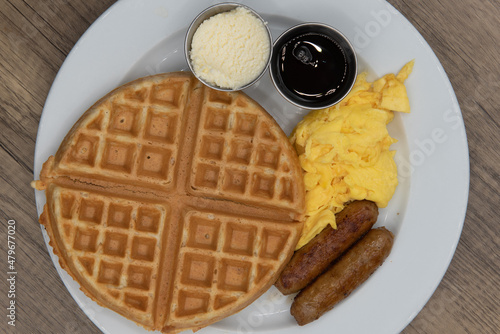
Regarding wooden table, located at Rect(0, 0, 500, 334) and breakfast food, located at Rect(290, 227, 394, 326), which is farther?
wooden table, located at Rect(0, 0, 500, 334)

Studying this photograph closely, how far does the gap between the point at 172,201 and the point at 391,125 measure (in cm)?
159

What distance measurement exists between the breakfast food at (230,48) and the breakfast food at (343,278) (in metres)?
1.29

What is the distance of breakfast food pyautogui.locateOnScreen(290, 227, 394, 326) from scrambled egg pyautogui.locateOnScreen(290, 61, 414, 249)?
0.79 ft

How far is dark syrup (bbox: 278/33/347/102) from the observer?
258 cm

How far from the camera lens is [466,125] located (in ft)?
9.71

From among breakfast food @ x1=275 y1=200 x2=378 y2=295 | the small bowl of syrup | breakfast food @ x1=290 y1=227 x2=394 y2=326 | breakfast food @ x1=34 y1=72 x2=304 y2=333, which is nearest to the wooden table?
breakfast food @ x1=34 y1=72 x2=304 y2=333

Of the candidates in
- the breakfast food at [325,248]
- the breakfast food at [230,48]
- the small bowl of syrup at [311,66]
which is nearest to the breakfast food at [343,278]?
the breakfast food at [325,248]

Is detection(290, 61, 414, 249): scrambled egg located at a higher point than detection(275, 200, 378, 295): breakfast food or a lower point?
higher

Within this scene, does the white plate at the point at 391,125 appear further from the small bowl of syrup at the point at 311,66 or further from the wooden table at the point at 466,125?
the wooden table at the point at 466,125

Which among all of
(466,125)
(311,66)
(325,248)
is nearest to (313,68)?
(311,66)

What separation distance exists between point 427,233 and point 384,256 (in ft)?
1.33

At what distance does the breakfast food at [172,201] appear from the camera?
250 cm

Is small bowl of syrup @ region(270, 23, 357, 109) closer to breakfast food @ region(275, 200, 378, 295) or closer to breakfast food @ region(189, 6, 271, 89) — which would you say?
breakfast food @ region(189, 6, 271, 89)

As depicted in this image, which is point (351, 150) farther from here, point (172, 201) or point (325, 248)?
point (172, 201)
